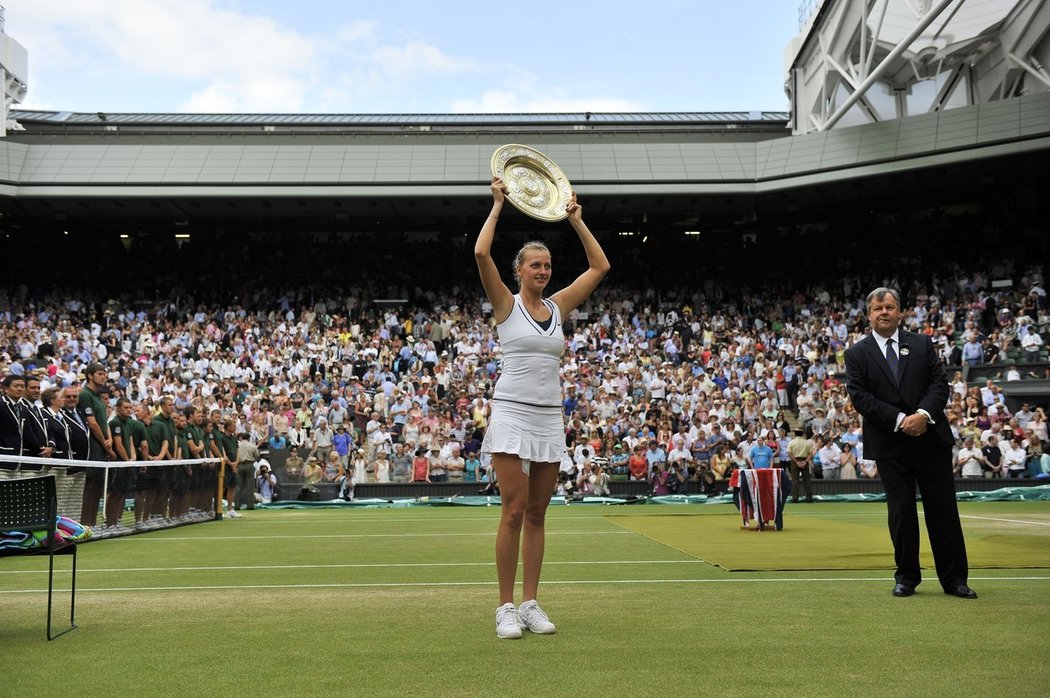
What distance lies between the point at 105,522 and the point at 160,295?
28.2 meters

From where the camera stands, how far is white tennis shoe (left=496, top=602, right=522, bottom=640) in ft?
17.7

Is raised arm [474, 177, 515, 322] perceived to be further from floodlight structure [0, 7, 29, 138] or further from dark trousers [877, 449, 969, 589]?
floodlight structure [0, 7, 29, 138]

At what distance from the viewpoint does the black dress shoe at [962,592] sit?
669cm

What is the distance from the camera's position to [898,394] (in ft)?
23.7

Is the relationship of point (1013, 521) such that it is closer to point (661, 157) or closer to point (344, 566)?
point (344, 566)

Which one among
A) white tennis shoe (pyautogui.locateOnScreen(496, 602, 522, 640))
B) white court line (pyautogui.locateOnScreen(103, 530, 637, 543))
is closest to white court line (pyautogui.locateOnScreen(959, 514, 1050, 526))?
white court line (pyautogui.locateOnScreen(103, 530, 637, 543))

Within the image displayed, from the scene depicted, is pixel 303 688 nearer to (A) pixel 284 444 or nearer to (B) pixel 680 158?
(A) pixel 284 444

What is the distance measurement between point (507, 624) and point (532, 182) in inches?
116

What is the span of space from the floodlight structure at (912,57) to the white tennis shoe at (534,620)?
2986 cm

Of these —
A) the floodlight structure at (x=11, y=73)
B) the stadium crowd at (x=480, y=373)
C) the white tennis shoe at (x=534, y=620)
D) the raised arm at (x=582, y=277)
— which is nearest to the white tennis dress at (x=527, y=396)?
the raised arm at (x=582, y=277)

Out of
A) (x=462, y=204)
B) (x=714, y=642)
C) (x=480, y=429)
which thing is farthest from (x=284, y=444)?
(x=714, y=642)

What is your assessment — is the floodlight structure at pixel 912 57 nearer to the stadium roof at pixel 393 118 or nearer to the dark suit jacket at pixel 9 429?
the stadium roof at pixel 393 118

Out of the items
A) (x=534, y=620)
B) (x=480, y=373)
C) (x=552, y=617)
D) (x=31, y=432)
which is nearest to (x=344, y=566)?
(x=552, y=617)

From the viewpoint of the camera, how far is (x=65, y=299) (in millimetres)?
39406
